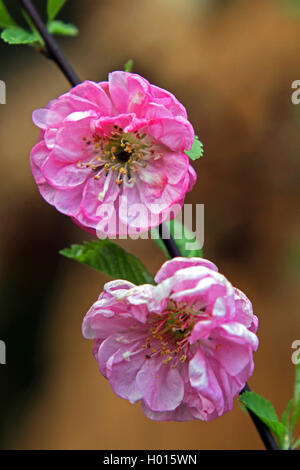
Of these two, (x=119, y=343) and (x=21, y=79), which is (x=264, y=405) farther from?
(x=21, y=79)

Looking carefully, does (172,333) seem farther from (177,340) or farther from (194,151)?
(194,151)

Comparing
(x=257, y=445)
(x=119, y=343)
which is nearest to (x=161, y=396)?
(x=119, y=343)

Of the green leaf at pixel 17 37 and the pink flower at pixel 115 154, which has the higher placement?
the green leaf at pixel 17 37

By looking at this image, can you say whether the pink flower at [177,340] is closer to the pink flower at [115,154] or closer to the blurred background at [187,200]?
the pink flower at [115,154]

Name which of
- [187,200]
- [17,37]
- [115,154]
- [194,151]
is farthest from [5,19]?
[187,200]

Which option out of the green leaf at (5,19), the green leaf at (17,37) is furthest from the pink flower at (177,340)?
the green leaf at (5,19)
